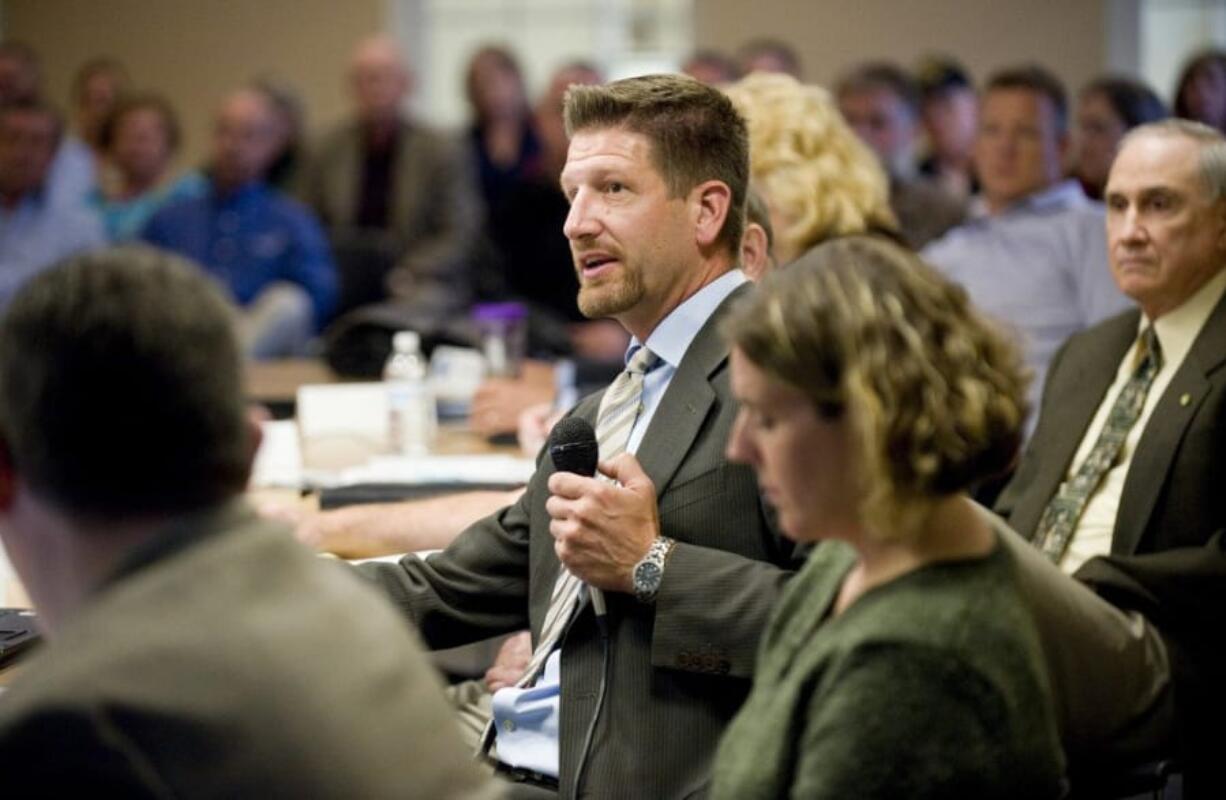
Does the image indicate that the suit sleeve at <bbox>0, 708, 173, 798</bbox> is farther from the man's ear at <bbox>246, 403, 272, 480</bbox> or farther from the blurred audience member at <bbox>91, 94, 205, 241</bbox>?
the blurred audience member at <bbox>91, 94, 205, 241</bbox>

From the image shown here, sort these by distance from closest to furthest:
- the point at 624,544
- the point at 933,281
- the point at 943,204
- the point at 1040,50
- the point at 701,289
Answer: the point at 933,281
the point at 624,544
the point at 701,289
the point at 943,204
the point at 1040,50

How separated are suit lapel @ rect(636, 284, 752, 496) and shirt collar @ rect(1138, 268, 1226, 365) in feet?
3.38

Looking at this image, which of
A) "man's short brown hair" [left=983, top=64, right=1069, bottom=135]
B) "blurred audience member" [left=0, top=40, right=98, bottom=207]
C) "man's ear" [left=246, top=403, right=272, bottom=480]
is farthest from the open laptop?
"blurred audience member" [left=0, top=40, right=98, bottom=207]

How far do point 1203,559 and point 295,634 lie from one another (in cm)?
160

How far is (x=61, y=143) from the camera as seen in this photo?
22.3 feet

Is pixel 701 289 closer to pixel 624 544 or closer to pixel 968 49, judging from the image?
pixel 624 544

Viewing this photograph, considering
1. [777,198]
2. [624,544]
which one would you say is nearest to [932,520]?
[624,544]

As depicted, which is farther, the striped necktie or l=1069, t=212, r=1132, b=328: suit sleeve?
l=1069, t=212, r=1132, b=328: suit sleeve

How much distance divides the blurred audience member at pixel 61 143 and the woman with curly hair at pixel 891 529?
5.78 metres

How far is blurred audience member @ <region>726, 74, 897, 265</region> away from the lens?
125 inches

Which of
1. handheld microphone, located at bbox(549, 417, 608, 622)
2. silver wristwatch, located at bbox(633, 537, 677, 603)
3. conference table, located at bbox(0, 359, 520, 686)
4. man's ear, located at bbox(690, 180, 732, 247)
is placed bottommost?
conference table, located at bbox(0, 359, 520, 686)

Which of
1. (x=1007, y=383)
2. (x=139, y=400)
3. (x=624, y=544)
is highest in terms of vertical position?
(x=139, y=400)

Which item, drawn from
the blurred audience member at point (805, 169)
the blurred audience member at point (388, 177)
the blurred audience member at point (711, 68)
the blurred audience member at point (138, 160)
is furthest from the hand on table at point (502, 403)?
the blurred audience member at point (138, 160)

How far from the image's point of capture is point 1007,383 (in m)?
1.54
